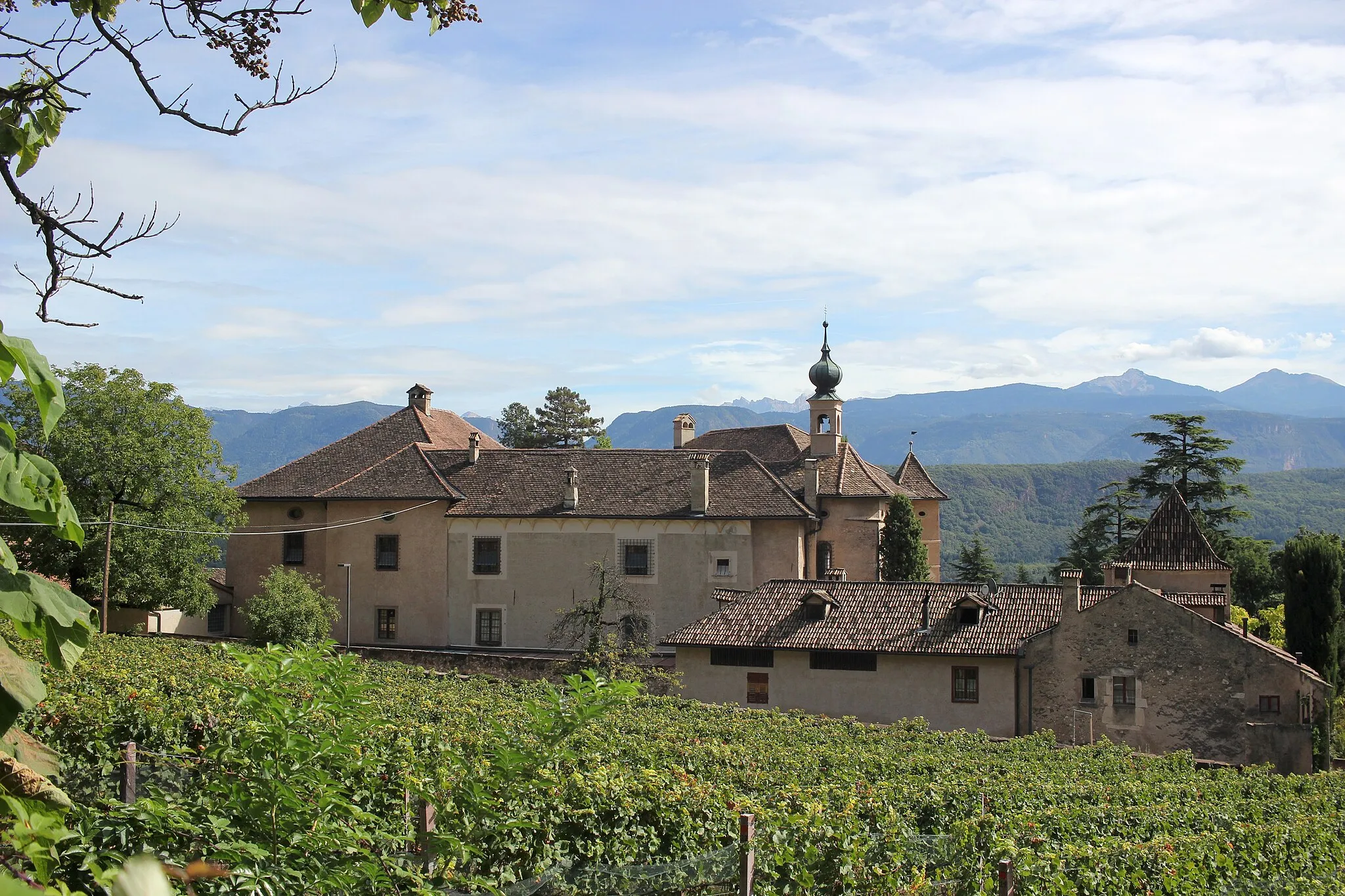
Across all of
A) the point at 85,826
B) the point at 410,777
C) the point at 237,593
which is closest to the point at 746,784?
the point at 410,777

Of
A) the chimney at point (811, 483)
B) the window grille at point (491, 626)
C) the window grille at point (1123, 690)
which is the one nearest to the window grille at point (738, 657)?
the window grille at point (1123, 690)

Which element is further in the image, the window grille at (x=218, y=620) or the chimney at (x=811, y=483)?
the chimney at (x=811, y=483)

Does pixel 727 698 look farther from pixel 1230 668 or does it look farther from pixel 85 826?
pixel 85 826

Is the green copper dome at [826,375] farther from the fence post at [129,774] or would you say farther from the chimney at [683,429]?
the fence post at [129,774]

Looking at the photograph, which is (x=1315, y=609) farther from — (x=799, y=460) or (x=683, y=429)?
(x=683, y=429)

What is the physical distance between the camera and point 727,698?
35125 millimetres

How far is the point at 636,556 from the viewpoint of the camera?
143 feet

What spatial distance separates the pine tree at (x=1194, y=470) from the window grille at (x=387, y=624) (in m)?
40.1

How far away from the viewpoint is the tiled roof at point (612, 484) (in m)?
43.5

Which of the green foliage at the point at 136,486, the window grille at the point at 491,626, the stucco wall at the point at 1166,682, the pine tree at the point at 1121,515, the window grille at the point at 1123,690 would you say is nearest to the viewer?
the stucco wall at the point at 1166,682

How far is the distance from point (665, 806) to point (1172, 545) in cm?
3838

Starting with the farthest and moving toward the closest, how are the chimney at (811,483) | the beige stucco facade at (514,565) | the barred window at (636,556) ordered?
the chimney at (811,483) < the barred window at (636,556) < the beige stucco facade at (514,565)

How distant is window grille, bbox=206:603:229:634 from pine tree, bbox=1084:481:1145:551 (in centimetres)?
4571

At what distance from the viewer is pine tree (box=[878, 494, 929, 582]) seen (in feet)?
170
